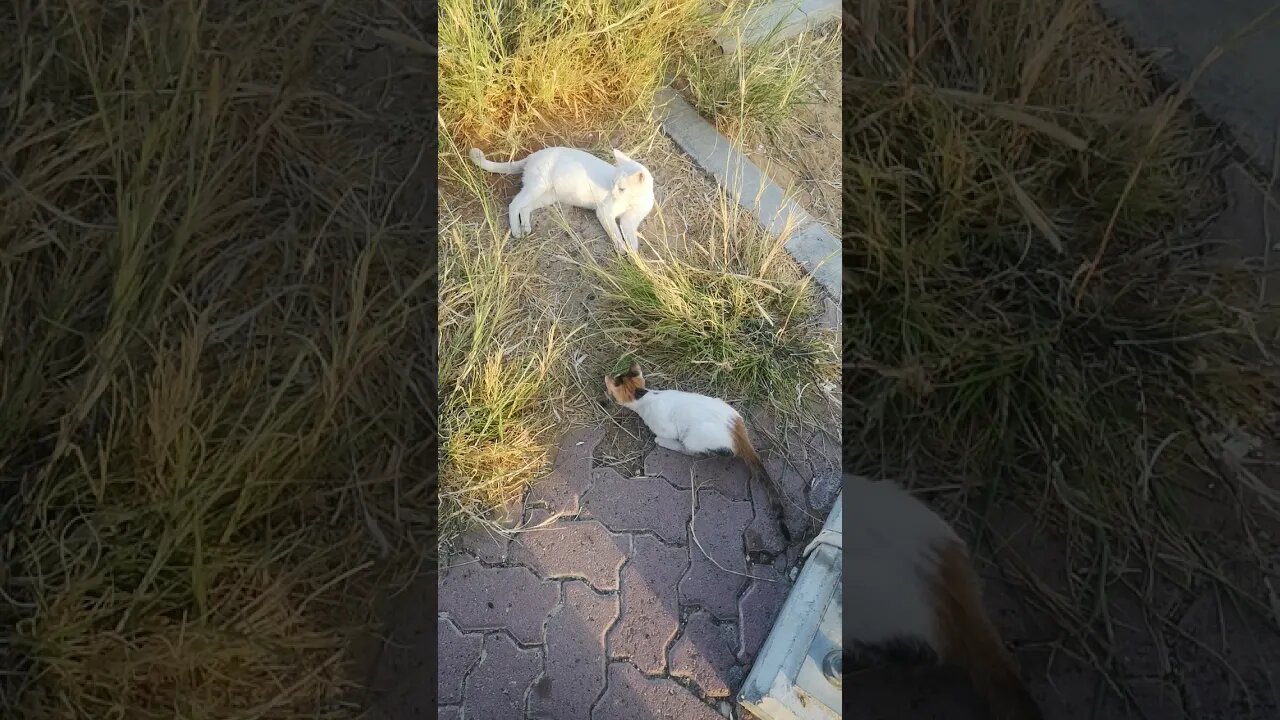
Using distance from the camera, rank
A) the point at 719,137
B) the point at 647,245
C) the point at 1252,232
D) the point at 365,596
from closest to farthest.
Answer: the point at 365,596, the point at 1252,232, the point at 647,245, the point at 719,137

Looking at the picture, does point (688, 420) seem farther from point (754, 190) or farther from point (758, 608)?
point (754, 190)

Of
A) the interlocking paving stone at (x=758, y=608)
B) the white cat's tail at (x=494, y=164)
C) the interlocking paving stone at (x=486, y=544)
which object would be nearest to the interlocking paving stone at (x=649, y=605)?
the interlocking paving stone at (x=758, y=608)

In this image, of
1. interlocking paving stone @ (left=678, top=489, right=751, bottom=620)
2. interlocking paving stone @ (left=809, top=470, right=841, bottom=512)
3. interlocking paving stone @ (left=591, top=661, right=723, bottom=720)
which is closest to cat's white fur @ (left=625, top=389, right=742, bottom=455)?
interlocking paving stone @ (left=678, top=489, right=751, bottom=620)

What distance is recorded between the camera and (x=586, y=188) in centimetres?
183

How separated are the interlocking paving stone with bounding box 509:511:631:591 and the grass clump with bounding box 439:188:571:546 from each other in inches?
4.0

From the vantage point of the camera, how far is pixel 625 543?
1.62m

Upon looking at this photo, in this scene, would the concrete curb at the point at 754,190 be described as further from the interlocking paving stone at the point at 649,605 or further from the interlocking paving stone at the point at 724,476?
the interlocking paving stone at the point at 649,605

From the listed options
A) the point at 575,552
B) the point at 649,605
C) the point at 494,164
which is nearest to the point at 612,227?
the point at 494,164

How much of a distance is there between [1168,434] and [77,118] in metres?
2.13

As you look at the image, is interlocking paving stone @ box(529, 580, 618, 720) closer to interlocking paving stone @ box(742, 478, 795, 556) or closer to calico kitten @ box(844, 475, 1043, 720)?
interlocking paving stone @ box(742, 478, 795, 556)

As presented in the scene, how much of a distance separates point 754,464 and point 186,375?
1.11 metres

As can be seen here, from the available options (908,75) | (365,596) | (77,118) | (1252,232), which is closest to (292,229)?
(77,118)

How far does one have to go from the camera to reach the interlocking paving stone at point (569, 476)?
1640 mm

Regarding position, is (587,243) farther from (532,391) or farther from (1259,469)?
(1259,469)
